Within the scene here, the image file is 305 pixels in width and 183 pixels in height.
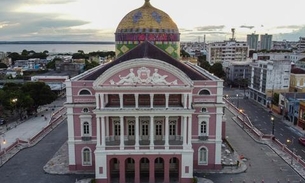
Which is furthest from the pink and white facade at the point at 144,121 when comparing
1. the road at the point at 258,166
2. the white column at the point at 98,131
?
the road at the point at 258,166

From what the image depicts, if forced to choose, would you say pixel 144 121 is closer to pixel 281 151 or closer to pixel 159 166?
pixel 159 166

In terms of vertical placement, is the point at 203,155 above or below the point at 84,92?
below

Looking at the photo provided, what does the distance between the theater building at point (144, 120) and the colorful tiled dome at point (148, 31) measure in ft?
21.3

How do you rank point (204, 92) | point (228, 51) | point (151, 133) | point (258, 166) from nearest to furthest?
point (151, 133), point (204, 92), point (258, 166), point (228, 51)

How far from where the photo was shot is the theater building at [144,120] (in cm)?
3600

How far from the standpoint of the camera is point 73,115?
39312 millimetres

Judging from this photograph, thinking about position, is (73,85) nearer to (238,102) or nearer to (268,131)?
(268,131)

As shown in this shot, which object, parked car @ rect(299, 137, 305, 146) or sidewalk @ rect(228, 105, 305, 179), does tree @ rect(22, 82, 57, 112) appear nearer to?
sidewalk @ rect(228, 105, 305, 179)

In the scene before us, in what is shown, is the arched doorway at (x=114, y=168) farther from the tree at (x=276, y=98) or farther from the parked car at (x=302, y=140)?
the tree at (x=276, y=98)

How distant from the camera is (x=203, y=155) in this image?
40.3 m

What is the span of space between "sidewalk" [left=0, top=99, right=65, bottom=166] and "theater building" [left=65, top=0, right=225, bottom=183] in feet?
38.3

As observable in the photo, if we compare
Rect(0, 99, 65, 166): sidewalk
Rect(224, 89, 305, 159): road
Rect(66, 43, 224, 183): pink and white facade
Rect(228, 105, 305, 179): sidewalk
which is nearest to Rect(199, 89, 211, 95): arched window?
Rect(66, 43, 224, 183): pink and white facade

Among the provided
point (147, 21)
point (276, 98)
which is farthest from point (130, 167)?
point (276, 98)

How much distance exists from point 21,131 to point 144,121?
28144 millimetres
